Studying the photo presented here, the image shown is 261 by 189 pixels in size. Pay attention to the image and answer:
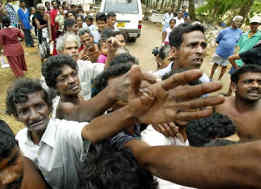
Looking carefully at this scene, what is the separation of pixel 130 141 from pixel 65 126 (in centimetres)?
52

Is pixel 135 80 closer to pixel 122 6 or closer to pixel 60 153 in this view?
pixel 60 153

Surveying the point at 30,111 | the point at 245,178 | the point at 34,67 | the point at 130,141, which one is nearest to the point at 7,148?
the point at 130,141

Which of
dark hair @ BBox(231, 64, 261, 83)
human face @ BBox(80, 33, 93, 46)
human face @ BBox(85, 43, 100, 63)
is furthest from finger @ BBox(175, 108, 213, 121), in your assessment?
human face @ BBox(80, 33, 93, 46)

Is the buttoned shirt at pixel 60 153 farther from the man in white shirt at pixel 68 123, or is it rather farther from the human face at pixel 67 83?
the human face at pixel 67 83

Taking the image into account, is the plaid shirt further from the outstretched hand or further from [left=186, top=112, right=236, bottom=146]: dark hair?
the outstretched hand

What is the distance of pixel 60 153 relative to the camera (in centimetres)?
143

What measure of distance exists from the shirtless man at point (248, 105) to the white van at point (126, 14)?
7816 millimetres

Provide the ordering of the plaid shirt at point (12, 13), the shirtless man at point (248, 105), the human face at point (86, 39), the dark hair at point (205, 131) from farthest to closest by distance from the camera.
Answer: the plaid shirt at point (12, 13) < the human face at point (86, 39) < the shirtless man at point (248, 105) < the dark hair at point (205, 131)

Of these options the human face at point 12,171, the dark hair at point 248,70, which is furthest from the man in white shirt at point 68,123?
the dark hair at point 248,70

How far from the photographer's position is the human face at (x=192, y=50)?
9.02ft

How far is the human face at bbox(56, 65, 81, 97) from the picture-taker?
2268 millimetres

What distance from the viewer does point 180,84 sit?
888 mm

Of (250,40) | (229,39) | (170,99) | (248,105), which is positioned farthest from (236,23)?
(170,99)

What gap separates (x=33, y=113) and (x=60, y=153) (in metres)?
0.47
